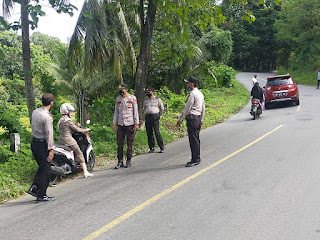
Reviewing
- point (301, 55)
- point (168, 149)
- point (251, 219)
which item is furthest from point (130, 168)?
point (301, 55)

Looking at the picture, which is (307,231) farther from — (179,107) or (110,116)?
(179,107)

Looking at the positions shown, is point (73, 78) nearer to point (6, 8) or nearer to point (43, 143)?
point (6, 8)

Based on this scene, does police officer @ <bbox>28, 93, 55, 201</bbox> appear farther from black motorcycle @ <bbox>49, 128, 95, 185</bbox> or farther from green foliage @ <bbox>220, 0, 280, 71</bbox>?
green foliage @ <bbox>220, 0, 280, 71</bbox>

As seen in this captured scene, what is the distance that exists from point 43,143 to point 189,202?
108 inches

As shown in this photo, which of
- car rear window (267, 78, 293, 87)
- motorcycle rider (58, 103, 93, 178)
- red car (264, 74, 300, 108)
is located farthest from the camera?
car rear window (267, 78, 293, 87)

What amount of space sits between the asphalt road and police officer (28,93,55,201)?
280 millimetres

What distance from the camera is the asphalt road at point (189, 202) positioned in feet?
15.0

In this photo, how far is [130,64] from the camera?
21984 mm

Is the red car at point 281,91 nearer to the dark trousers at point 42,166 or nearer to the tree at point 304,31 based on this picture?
the dark trousers at point 42,166

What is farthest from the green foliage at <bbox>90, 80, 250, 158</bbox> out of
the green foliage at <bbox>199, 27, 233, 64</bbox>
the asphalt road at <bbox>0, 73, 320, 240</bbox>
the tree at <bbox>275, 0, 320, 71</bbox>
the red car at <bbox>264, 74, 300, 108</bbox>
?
the tree at <bbox>275, 0, 320, 71</bbox>

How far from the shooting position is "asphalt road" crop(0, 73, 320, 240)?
458 centimetres

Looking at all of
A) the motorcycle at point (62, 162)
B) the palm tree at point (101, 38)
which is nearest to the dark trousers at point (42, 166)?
the motorcycle at point (62, 162)

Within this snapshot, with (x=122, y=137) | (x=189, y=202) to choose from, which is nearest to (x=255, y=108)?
(x=122, y=137)

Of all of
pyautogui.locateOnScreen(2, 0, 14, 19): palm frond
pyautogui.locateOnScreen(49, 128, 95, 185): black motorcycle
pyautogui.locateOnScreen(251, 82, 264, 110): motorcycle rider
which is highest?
pyautogui.locateOnScreen(2, 0, 14, 19): palm frond
